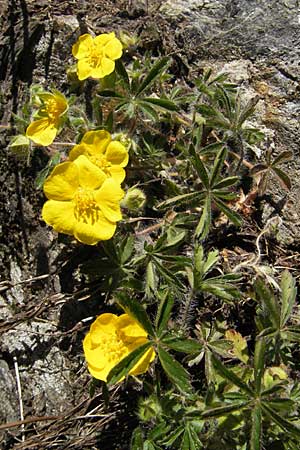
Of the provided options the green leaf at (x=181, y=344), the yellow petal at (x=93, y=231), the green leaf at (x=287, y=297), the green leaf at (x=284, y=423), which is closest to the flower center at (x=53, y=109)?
the yellow petal at (x=93, y=231)

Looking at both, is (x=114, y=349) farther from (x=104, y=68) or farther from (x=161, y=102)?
(x=104, y=68)

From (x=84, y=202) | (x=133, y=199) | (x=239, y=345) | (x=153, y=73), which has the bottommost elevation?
(x=239, y=345)

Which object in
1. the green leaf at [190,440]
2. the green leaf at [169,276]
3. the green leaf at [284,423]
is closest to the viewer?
the green leaf at [284,423]

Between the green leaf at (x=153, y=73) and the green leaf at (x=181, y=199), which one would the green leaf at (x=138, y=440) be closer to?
the green leaf at (x=181, y=199)

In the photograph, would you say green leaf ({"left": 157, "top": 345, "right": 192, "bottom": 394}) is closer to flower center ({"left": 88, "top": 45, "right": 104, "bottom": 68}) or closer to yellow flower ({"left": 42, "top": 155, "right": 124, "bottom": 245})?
yellow flower ({"left": 42, "top": 155, "right": 124, "bottom": 245})

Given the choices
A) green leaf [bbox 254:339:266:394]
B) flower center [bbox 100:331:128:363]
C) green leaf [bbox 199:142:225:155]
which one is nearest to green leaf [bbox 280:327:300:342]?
green leaf [bbox 254:339:266:394]

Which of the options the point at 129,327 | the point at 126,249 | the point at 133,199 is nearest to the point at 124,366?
the point at 129,327

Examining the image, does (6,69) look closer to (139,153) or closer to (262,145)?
(139,153)
